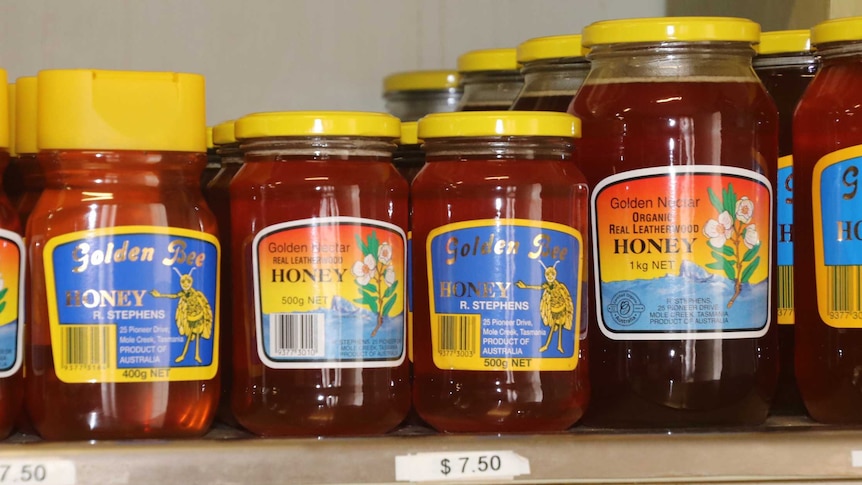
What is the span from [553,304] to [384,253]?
0.14m

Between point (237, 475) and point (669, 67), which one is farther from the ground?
point (669, 67)

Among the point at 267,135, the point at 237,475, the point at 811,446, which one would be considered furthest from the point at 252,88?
the point at 811,446

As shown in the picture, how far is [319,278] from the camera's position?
0.87m

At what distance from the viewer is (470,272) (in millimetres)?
881

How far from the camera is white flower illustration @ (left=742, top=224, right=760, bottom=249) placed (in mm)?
914

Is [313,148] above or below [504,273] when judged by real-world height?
above

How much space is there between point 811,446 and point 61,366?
0.58m

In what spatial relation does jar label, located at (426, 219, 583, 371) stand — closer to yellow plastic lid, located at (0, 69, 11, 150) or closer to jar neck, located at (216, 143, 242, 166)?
jar neck, located at (216, 143, 242, 166)

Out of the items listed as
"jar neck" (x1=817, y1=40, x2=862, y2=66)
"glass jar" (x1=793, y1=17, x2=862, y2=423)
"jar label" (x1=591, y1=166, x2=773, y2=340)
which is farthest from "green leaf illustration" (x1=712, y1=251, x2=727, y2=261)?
"jar neck" (x1=817, y1=40, x2=862, y2=66)

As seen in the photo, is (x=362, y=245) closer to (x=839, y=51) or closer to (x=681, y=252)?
(x=681, y=252)

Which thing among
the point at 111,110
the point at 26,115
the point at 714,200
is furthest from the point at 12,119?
the point at 714,200

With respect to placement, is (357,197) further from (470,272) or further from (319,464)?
(319,464)

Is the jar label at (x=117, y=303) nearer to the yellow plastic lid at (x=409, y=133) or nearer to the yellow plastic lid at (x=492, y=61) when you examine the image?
the yellow plastic lid at (x=409, y=133)

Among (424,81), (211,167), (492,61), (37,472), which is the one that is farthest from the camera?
(424,81)
